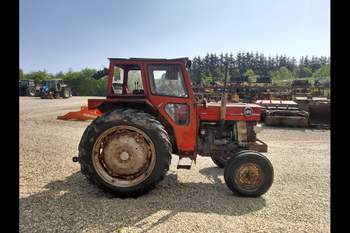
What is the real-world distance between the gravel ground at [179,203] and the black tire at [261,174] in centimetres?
13

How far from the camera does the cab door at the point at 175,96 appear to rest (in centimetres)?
512

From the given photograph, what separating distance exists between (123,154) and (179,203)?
3.77ft

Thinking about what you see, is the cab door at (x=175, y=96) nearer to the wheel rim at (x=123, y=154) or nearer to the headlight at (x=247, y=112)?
the wheel rim at (x=123, y=154)

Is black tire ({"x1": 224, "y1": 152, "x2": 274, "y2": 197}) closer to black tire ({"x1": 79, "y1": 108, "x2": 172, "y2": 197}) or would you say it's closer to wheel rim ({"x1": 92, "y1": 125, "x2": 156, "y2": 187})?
black tire ({"x1": 79, "y1": 108, "x2": 172, "y2": 197})

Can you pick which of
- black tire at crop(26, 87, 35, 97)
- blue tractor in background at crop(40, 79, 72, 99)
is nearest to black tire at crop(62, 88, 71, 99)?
blue tractor in background at crop(40, 79, 72, 99)

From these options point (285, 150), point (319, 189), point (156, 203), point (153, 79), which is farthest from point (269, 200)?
point (285, 150)

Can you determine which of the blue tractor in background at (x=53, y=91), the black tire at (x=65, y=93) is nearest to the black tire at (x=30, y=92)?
the blue tractor in background at (x=53, y=91)

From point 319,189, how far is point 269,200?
1.22m

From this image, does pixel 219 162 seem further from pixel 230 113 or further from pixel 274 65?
pixel 274 65

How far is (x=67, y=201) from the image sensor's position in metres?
4.50

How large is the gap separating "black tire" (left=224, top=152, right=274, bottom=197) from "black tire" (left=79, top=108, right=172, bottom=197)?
1.01 metres

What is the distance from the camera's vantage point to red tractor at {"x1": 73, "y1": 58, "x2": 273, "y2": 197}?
468cm
